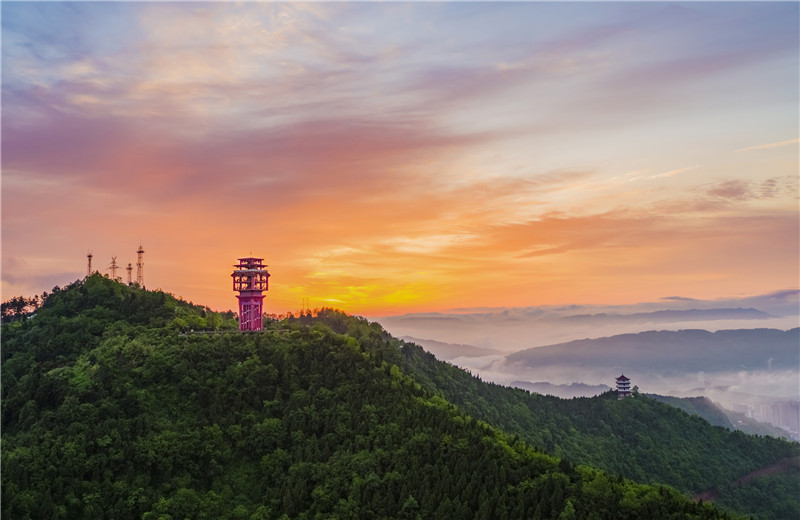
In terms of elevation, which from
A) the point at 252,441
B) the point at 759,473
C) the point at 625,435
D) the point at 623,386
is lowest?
the point at 759,473

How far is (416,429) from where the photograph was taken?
5778 centimetres

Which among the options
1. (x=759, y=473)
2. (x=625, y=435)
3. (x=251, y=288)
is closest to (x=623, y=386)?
(x=625, y=435)

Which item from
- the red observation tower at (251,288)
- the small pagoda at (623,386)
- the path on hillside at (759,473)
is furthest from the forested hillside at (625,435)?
the red observation tower at (251,288)

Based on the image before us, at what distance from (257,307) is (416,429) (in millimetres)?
29482

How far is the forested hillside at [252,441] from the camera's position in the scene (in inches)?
1946

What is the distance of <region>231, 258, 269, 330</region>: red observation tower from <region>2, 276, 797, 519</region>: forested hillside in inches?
218

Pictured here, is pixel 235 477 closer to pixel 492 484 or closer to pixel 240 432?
pixel 240 432

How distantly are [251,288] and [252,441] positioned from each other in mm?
24981

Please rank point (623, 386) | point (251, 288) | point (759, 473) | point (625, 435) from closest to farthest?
1. point (251, 288)
2. point (759, 473)
3. point (625, 435)
4. point (623, 386)

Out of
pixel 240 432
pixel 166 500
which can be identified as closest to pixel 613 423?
pixel 240 432

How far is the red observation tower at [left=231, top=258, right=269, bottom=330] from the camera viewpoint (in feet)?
260

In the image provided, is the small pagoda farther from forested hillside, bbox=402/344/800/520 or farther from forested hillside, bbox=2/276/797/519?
forested hillside, bbox=2/276/797/519

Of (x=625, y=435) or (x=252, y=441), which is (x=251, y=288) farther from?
(x=625, y=435)

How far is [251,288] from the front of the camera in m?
79.8
